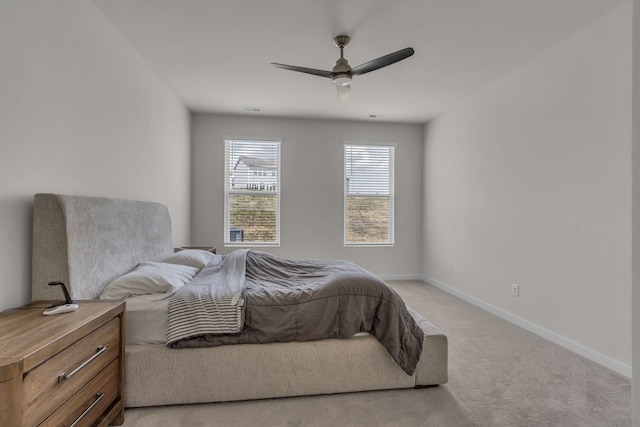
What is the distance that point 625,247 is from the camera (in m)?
2.32

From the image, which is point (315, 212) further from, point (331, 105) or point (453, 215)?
point (453, 215)

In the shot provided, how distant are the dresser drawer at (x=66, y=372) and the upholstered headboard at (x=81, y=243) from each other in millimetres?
419

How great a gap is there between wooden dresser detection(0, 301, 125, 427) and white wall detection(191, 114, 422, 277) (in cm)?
338

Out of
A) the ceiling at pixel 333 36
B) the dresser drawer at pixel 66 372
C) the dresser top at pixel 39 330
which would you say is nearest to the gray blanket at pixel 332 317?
the dresser drawer at pixel 66 372

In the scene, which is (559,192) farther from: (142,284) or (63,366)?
(63,366)

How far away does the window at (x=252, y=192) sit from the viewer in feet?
16.6

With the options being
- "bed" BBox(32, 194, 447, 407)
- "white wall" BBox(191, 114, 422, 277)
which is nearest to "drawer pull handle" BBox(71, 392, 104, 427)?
"bed" BBox(32, 194, 447, 407)

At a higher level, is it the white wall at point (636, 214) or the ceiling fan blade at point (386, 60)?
the ceiling fan blade at point (386, 60)

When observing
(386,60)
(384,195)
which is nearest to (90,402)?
(386,60)

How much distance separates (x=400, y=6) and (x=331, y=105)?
2201 millimetres

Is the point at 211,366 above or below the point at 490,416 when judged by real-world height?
above

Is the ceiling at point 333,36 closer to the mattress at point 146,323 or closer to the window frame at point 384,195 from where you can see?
the window frame at point 384,195

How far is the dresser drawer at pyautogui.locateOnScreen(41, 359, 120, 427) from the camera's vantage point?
1252 millimetres

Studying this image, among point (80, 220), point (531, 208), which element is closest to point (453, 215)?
point (531, 208)
